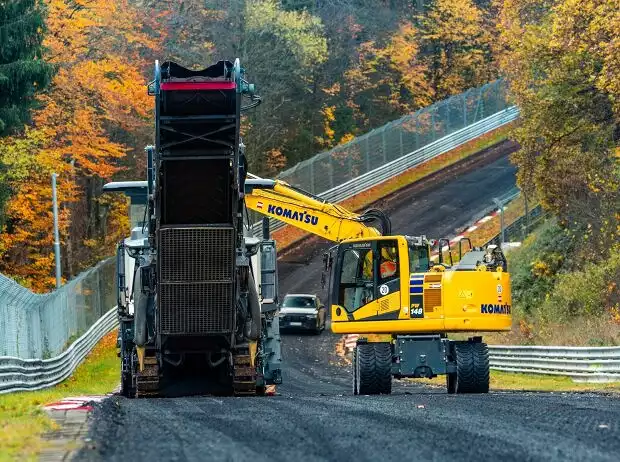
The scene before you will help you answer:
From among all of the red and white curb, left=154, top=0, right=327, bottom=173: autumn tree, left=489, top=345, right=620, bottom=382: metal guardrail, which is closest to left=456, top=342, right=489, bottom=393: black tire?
left=489, top=345, right=620, bottom=382: metal guardrail

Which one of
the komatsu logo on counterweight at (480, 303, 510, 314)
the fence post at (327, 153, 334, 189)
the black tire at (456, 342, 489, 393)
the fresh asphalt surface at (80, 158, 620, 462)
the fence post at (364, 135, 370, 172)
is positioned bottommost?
the fresh asphalt surface at (80, 158, 620, 462)

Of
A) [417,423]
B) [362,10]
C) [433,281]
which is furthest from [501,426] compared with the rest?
[362,10]

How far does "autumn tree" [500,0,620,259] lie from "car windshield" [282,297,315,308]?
10.7 meters

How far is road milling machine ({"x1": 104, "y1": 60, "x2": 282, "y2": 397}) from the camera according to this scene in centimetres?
1997

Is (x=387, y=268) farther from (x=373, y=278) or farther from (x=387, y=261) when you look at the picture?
(x=373, y=278)

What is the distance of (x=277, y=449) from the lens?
1256 centimetres

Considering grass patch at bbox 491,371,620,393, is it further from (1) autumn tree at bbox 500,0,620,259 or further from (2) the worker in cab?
(1) autumn tree at bbox 500,0,620,259

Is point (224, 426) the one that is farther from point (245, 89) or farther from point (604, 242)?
point (604, 242)

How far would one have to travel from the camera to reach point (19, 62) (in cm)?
4259

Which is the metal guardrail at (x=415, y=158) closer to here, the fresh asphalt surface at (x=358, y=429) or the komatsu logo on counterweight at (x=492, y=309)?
the komatsu logo on counterweight at (x=492, y=309)

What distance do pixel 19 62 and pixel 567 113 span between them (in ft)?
55.6

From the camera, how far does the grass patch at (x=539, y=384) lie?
1110 inches

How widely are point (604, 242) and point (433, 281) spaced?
55.7 ft

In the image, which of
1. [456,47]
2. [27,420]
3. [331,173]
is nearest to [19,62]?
[331,173]
